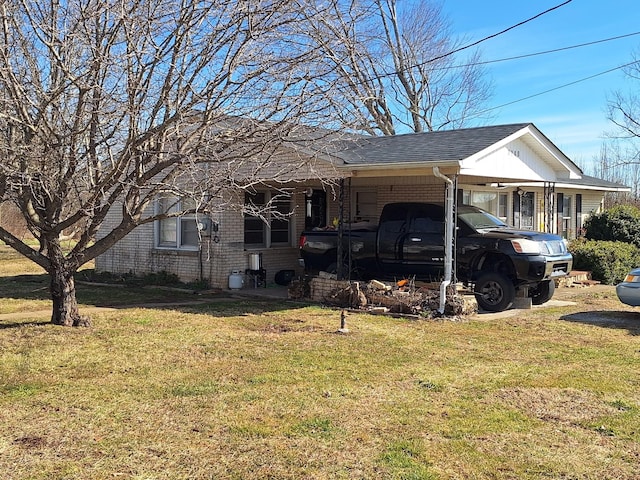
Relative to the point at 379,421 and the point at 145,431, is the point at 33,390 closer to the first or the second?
the point at 145,431

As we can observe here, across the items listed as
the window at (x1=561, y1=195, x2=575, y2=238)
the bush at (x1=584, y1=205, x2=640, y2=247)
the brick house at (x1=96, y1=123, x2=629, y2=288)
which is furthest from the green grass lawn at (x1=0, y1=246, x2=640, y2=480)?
the window at (x1=561, y1=195, x2=575, y2=238)

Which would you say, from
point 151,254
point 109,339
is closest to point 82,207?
point 109,339

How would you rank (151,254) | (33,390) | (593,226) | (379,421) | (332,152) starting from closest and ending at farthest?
(379,421) < (33,390) < (332,152) < (151,254) < (593,226)

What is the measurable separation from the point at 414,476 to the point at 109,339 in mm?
5841

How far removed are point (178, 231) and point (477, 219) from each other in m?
7.51

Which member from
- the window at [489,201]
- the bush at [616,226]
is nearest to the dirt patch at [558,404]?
the window at [489,201]

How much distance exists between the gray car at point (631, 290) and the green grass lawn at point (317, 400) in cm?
56

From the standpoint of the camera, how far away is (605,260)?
18.0m

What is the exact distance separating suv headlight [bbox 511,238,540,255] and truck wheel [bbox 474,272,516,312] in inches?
24.2

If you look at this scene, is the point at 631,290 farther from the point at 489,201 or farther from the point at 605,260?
the point at 489,201

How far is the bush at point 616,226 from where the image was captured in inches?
828

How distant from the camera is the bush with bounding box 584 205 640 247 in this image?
21031 millimetres

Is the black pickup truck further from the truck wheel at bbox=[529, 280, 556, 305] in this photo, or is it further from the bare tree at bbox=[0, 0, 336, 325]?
the bare tree at bbox=[0, 0, 336, 325]

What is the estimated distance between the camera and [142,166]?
891cm
